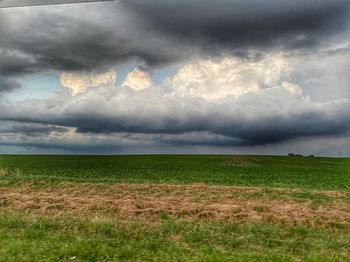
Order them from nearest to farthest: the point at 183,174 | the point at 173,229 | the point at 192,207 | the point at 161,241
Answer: the point at 161,241, the point at 173,229, the point at 192,207, the point at 183,174

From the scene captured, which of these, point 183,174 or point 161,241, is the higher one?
point 183,174

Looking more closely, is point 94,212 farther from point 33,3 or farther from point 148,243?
point 33,3

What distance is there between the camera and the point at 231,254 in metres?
4.83

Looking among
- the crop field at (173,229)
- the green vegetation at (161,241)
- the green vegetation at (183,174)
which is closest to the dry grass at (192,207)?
the crop field at (173,229)

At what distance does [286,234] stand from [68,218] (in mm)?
3093

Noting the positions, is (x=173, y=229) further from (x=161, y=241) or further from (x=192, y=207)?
(x=192, y=207)

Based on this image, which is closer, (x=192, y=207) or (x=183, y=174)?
(x=192, y=207)

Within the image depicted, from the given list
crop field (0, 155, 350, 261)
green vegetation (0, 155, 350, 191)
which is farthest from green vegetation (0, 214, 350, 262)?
green vegetation (0, 155, 350, 191)

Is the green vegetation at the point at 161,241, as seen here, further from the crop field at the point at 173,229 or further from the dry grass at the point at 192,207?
the dry grass at the point at 192,207

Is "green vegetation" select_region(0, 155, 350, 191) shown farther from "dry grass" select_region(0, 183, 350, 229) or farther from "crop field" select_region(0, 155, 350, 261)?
"crop field" select_region(0, 155, 350, 261)

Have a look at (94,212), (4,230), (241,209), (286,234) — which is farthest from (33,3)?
(286,234)

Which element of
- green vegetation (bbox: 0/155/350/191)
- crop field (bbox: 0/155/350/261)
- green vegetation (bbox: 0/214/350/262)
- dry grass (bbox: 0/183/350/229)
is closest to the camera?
green vegetation (bbox: 0/214/350/262)

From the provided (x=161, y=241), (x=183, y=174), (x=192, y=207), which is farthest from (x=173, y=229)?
(x=183, y=174)

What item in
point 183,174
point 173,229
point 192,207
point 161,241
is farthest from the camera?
point 183,174
